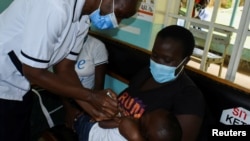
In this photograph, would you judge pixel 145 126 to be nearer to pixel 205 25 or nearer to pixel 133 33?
pixel 205 25

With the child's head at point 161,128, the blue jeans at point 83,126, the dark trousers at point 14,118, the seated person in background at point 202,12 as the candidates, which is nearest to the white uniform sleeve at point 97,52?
the blue jeans at point 83,126

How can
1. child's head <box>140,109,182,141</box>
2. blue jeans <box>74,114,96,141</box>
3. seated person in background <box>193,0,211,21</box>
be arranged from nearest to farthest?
child's head <box>140,109,182,141</box>, blue jeans <box>74,114,96,141</box>, seated person in background <box>193,0,211,21</box>

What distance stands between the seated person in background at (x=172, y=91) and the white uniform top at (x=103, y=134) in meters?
0.01

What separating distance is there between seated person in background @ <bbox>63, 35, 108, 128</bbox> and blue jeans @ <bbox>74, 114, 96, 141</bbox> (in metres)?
0.27

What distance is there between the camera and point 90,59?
85.7 inches

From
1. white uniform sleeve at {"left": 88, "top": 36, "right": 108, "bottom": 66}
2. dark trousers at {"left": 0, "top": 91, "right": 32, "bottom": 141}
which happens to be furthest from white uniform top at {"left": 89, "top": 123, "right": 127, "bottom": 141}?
white uniform sleeve at {"left": 88, "top": 36, "right": 108, "bottom": 66}

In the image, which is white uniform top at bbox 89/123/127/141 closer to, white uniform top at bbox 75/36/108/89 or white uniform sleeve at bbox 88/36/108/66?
white uniform top at bbox 75/36/108/89


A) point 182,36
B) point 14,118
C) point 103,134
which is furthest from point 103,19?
point 14,118

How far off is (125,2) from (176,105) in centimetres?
64

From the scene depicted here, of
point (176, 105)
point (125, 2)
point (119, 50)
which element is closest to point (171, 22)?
point (119, 50)

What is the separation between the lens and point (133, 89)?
1678 millimetres

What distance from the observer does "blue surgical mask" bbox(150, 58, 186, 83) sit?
146 centimetres

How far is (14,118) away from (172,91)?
34.6 inches

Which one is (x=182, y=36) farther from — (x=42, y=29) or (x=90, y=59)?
(x=90, y=59)
